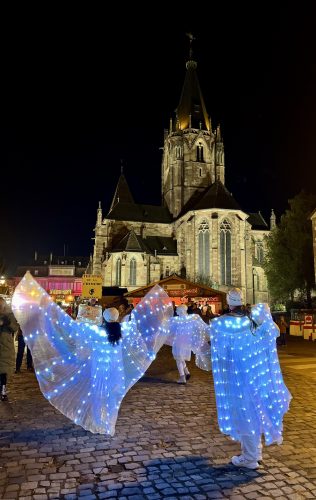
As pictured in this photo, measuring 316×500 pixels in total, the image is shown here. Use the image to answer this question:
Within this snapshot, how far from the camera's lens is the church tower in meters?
55.0

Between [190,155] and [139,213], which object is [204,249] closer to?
[139,213]

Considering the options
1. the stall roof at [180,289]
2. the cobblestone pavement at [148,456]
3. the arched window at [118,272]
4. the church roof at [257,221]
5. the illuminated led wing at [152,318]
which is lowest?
the cobblestone pavement at [148,456]

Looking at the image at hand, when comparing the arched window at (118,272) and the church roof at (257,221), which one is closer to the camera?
the arched window at (118,272)

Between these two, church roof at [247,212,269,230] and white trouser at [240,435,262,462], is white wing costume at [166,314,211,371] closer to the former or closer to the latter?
white trouser at [240,435,262,462]

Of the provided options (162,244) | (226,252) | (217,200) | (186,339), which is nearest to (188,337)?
(186,339)

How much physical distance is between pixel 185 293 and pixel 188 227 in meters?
24.3

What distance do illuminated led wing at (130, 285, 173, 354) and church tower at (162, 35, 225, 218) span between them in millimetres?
47920

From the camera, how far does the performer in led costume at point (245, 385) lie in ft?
14.3

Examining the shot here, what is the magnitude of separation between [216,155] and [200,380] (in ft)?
169

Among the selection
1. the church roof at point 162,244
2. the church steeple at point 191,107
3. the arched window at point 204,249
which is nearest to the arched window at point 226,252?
the arched window at point 204,249

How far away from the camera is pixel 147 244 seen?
5047cm

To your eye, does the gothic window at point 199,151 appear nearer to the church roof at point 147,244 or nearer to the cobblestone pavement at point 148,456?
the church roof at point 147,244

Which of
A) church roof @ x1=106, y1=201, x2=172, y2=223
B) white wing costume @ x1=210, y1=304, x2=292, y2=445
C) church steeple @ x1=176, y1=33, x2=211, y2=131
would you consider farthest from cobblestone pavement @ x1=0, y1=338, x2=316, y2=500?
church steeple @ x1=176, y1=33, x2=211, y2=131

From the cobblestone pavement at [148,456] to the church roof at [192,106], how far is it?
55.0m
